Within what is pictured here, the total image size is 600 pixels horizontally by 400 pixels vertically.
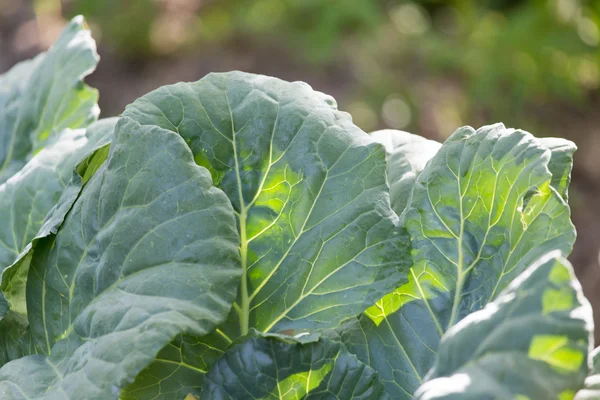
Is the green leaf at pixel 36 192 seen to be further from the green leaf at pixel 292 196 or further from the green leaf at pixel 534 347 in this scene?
the green leaf at pixel 534 347

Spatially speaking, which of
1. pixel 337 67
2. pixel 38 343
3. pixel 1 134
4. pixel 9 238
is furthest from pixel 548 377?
pixel 337 67

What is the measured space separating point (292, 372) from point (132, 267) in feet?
0.58

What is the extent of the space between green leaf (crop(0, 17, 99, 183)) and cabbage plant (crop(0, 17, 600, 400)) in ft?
0.67

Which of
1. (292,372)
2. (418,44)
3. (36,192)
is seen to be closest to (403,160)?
(292,372)

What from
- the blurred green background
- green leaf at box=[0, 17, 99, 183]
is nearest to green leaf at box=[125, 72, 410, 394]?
green leaf at box=[0, 17, 99, 183]

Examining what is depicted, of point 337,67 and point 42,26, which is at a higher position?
point 42,26

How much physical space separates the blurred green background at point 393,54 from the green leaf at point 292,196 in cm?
231

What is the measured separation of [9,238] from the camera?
32.9 inches

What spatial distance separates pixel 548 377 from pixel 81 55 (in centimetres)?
71

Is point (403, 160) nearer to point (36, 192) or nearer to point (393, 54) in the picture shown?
point (36, 192)

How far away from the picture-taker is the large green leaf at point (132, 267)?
0.57m

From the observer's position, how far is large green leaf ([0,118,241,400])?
1.86 feet

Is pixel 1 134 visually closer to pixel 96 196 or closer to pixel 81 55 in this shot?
pixel 81 55

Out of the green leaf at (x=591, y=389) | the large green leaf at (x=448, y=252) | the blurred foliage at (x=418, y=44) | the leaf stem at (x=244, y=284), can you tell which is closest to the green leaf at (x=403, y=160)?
the large green leaf at (x=448, y=252)
